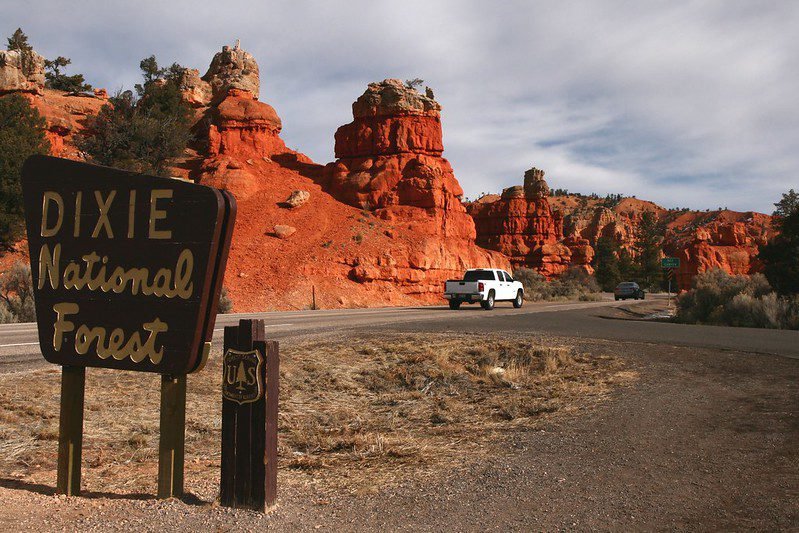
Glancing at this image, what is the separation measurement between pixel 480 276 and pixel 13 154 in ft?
87.0

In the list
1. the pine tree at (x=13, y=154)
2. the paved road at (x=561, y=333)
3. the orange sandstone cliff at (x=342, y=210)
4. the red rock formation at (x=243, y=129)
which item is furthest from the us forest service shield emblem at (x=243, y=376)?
the red rock formation at (x=243, y=129)

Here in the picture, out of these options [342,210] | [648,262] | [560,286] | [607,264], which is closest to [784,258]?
[342,210]

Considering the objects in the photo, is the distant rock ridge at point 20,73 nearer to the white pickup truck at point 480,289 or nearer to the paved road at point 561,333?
the paved road at point 561,333

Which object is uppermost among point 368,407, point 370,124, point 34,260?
point 370,124

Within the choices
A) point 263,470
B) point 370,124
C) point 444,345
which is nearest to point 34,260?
point 263,470

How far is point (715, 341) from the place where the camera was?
1430 cm

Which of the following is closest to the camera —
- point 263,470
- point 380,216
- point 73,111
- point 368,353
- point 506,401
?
point 263,470

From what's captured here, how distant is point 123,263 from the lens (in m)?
5.05

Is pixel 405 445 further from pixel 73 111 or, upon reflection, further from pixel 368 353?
pixel 73 111

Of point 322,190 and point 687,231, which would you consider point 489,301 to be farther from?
point 687,231

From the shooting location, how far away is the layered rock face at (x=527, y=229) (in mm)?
77188

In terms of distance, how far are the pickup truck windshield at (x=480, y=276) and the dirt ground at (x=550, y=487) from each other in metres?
22.9

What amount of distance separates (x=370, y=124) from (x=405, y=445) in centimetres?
5039

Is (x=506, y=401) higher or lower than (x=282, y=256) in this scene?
lower
